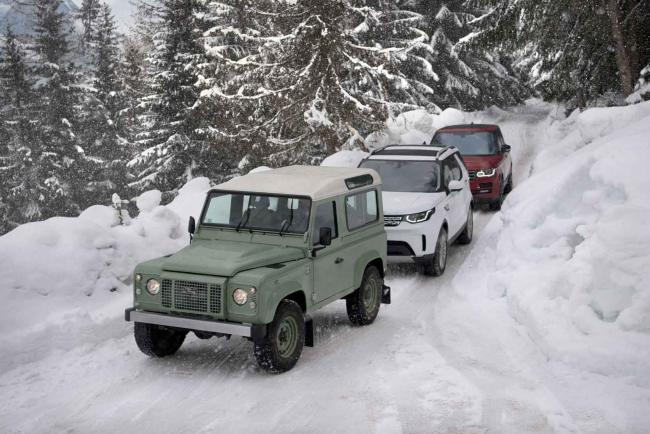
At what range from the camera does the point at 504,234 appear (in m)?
12.0

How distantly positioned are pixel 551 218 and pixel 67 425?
734 cm

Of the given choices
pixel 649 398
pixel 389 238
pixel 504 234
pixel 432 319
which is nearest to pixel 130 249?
pixel 389 238

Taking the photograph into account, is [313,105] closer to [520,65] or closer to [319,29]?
[319,29]

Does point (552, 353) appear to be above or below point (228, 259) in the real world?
below

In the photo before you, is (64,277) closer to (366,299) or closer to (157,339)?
(157,339)

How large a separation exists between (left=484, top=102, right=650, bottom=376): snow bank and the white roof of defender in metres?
2.90

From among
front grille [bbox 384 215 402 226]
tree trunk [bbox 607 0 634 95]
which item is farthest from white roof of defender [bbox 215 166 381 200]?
tree trunk [bbox 607 0 634 95]

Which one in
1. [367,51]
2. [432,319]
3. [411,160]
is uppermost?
[367,51]

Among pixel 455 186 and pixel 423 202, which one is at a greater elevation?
pixel 455 186

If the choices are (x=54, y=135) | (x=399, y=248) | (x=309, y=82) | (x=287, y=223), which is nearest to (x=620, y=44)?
(x=309, y=82)

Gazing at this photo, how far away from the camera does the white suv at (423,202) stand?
39.2 ft

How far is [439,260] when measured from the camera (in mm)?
12430

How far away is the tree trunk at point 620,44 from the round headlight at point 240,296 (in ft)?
56.8

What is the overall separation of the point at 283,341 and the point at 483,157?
11363mm
